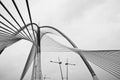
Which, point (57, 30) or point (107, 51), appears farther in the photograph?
point (57, 30)

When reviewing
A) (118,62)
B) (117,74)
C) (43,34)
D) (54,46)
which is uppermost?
(43,34)

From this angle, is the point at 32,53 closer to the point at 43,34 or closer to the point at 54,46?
the point at 43,34

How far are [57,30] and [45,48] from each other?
3.27 m

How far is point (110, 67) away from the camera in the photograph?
49.5ft

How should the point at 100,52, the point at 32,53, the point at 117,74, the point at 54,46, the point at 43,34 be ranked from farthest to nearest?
1. the point at 32,53
2. the point at 43,34
3. the point at 54,46
4. the point at 117,74
5. the point at 100,52

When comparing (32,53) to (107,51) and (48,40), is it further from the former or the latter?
(107,51)

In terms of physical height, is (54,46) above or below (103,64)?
above

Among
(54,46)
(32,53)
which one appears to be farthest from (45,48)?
(32,53)

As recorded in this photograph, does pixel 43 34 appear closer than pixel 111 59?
No

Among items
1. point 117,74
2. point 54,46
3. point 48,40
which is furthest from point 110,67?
point 48,40

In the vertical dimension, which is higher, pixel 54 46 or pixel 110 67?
pixel 54 46

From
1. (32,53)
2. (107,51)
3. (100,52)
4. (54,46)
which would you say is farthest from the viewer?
(32,53)

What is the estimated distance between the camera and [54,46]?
21594mm

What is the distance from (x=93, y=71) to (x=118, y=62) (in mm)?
9259
